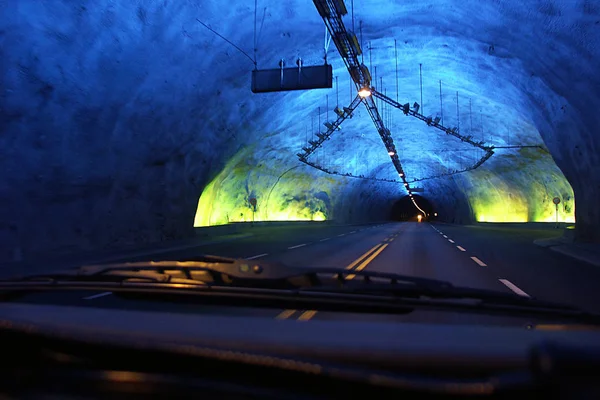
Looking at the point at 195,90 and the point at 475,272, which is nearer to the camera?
the point at 475,272

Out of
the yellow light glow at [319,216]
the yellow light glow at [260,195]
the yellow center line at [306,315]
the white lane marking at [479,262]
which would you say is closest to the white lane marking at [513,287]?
the white lane marking at [479,262]

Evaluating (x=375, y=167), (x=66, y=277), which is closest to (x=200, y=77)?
(x=66, y=277)

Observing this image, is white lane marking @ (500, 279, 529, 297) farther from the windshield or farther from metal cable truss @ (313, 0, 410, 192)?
metal cable truss @ (313, 0, 410, 192)

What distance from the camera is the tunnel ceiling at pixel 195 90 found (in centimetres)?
1084

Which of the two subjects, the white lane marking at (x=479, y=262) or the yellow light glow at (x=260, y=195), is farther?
the yellow light glow at (x=260, y=195)

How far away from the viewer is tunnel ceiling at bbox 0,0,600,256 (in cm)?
1084

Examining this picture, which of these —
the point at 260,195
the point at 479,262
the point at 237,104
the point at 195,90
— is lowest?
the point at 479,262

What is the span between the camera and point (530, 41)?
13.4m

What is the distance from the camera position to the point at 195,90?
53.0 ft

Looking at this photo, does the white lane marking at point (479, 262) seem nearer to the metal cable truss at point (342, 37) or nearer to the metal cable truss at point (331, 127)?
the metal cable truss at point (342, 37)

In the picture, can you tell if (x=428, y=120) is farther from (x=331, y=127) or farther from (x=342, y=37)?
(x=342, y=37)

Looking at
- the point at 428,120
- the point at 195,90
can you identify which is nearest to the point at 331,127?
the point at 428,120

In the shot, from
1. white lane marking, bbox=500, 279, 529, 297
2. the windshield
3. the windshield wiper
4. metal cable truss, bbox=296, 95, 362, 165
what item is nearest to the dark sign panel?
the windshield

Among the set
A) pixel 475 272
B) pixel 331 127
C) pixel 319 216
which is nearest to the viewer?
pixel 475 272
